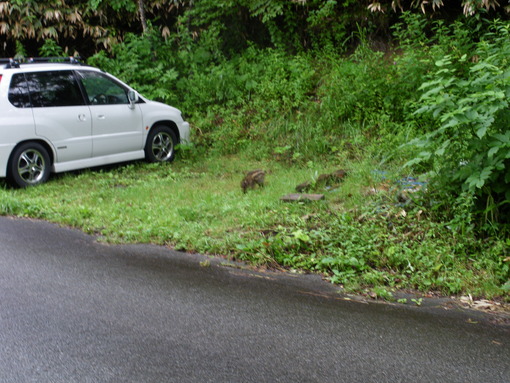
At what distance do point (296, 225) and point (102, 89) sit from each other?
5657 mm

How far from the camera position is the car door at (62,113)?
966 centimetres

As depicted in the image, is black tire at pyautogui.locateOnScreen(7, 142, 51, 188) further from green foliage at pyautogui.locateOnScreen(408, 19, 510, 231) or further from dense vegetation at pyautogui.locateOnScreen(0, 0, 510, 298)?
green foliage at pyautogui.locateOnScreen(408, 19, 510, 231)

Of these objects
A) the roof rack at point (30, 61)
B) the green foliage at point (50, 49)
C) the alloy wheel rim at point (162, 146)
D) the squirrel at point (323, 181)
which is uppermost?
the green foliage at point (50, 49)

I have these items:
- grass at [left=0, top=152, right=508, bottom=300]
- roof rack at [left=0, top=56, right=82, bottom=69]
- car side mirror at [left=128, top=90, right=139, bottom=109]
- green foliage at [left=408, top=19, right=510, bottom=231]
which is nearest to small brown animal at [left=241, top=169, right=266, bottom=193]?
grass at [left=0, top=152, right=508, bottom=300]

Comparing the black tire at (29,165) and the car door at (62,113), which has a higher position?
the car door at (62,113)

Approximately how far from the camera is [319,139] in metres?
10.7

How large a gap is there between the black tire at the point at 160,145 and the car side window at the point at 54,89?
1.55 meters

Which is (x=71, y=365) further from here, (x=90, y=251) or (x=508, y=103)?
(x=508, y=103)

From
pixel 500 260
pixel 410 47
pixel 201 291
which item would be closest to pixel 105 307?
pixel 201 291

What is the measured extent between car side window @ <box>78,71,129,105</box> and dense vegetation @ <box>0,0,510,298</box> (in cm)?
126

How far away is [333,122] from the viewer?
1115cm

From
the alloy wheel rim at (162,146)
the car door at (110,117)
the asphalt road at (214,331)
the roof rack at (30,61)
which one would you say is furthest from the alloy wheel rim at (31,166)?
the asphalt road at (214,331)

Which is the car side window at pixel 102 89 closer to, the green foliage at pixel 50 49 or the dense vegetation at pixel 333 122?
Answer: the dense vegetation at pixel 333 122

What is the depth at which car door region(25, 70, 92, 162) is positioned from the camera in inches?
380
